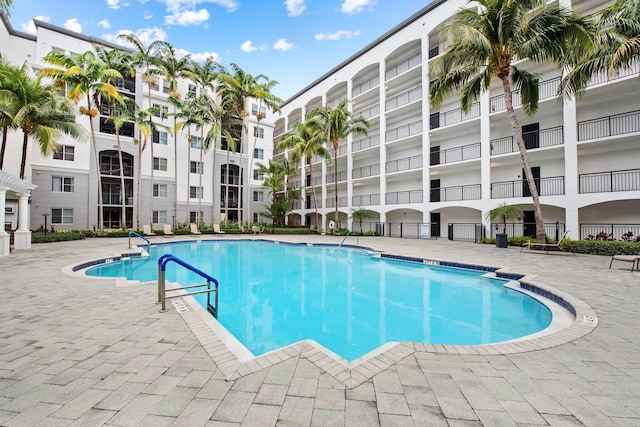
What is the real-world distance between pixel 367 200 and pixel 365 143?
5465 millimetres

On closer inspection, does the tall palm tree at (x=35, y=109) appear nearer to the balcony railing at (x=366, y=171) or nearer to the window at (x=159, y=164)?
the window at (x=159, y=164)

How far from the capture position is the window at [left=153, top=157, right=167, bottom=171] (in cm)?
2528

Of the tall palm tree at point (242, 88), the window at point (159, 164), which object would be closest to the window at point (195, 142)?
the window at point (159, 164)

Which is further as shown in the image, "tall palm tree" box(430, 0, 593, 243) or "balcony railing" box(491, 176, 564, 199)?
"balcony railing" box(491, 176, 564, 199)

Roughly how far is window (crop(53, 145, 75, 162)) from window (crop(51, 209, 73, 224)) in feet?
13.6

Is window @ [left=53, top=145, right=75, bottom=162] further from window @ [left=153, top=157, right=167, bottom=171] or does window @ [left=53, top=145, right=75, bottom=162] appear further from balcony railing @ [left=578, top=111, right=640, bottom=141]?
balcony railing @ [left=578, top=111, right=640, bottom=141]

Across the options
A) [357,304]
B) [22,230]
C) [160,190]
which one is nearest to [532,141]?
[357,304]

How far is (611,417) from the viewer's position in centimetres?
200

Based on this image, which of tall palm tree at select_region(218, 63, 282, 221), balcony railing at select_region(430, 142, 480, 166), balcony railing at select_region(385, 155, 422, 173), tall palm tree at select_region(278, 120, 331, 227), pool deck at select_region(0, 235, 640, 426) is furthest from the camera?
tall palm tree at select_region(218, 63, 282, 221)

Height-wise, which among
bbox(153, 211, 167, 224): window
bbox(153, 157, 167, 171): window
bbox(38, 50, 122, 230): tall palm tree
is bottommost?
bbox(153, 211, 167, 224): window

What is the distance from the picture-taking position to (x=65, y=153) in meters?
21.4

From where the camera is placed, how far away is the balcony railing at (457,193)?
709 inches

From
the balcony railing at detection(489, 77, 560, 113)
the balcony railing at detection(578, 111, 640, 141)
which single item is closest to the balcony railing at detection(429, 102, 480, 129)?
the balcony railing at detection(489, 77, 560, 113)

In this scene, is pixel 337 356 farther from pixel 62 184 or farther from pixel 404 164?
pixel 62 184
